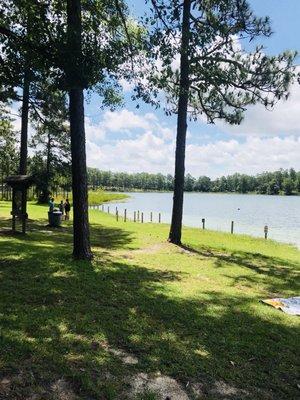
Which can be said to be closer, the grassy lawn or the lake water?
the grassy lawn

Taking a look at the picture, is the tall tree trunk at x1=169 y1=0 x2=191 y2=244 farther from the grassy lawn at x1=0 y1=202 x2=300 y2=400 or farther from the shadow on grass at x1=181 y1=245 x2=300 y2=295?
the grassy lawn at x1=0 y1=202 x2=300 y2=400

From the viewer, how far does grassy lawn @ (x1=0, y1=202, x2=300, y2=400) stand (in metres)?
4.85

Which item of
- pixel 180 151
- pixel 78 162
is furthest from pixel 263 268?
pixel 78 162

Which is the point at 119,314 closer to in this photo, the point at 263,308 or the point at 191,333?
the point at 191,333

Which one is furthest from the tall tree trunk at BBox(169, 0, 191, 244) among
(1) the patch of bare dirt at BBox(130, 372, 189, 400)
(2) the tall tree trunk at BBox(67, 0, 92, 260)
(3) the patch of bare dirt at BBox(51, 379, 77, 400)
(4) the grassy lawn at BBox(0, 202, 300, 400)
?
(3) the patch of bare dirt at BBox(51, 379, 77, 400)

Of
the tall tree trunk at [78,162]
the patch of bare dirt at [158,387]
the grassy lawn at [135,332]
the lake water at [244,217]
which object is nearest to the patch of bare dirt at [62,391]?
the grassy lawn at [135,332]

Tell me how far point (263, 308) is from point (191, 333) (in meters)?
2.53

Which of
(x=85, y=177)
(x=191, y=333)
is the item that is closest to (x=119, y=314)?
(x=191, y=333)

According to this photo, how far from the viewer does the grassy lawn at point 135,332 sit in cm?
485

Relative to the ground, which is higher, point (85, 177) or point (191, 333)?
point (85, 177)

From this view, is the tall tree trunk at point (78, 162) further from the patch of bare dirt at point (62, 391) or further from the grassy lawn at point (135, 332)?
the patch of bare dirt at point (62, 391)

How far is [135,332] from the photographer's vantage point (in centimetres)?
640

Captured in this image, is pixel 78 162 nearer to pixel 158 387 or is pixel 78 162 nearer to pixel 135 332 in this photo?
pixel 135 332

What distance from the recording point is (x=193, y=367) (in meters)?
5.38
